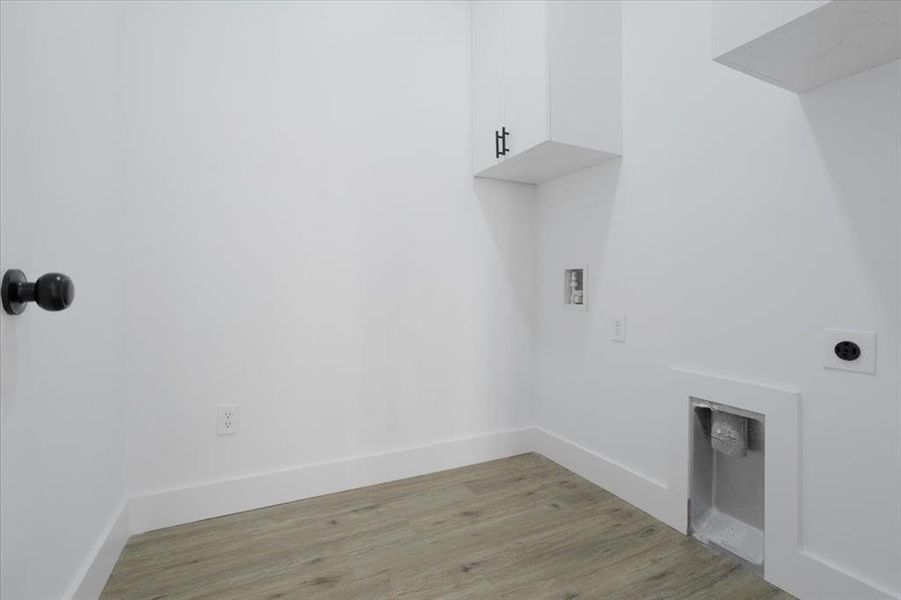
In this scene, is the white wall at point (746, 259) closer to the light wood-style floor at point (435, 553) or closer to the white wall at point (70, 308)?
the light wood-style floor at point (435, 553)

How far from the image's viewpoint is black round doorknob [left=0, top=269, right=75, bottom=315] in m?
0.70

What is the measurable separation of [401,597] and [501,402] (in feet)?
3.86

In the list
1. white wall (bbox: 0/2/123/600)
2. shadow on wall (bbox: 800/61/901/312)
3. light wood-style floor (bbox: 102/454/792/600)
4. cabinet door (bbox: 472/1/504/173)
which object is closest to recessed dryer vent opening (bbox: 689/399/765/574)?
light wood-style floor (bbox: 102/454/792/600)

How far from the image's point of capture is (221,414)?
1.68 meters

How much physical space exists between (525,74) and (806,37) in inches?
40.8

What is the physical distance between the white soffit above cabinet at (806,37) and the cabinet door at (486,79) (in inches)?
40.6

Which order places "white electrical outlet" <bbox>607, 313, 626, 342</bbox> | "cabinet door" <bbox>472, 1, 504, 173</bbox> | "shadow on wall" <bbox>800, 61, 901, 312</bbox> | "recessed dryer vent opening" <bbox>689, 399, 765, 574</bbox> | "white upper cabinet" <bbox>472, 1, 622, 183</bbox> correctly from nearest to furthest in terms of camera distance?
"shadow on wall" <bbox>800, 61, 901, 312</bbox> < "recessed dryer vent opening" <bbox>689, 399, 765, 574</bbox> < "white upper cabinet" <bbox>472, 1, 622, 183</bbox> < "white electrical outlet" <bbox>607, 313, 626, 342</bbox> < "cabinet door" <bbox>472, 1, 504, 173</bbox>

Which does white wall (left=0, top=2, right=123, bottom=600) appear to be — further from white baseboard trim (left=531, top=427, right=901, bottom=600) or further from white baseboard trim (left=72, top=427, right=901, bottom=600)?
white baseboard trim (left=531, top=427, right=901, bottom=600)

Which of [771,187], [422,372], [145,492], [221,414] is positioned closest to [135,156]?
[221,414]

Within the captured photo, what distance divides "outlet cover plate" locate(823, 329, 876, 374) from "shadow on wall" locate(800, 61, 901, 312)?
0.10 meters

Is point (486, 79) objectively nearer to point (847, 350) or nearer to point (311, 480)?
point (847, 350)

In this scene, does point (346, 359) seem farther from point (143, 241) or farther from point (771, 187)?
point (771, 187)

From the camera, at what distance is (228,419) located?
1693 millimetres

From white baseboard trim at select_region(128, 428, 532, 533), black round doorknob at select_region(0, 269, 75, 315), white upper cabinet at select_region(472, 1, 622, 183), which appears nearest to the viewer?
black round doorknob at select_region(0, 269, 75, 315)
